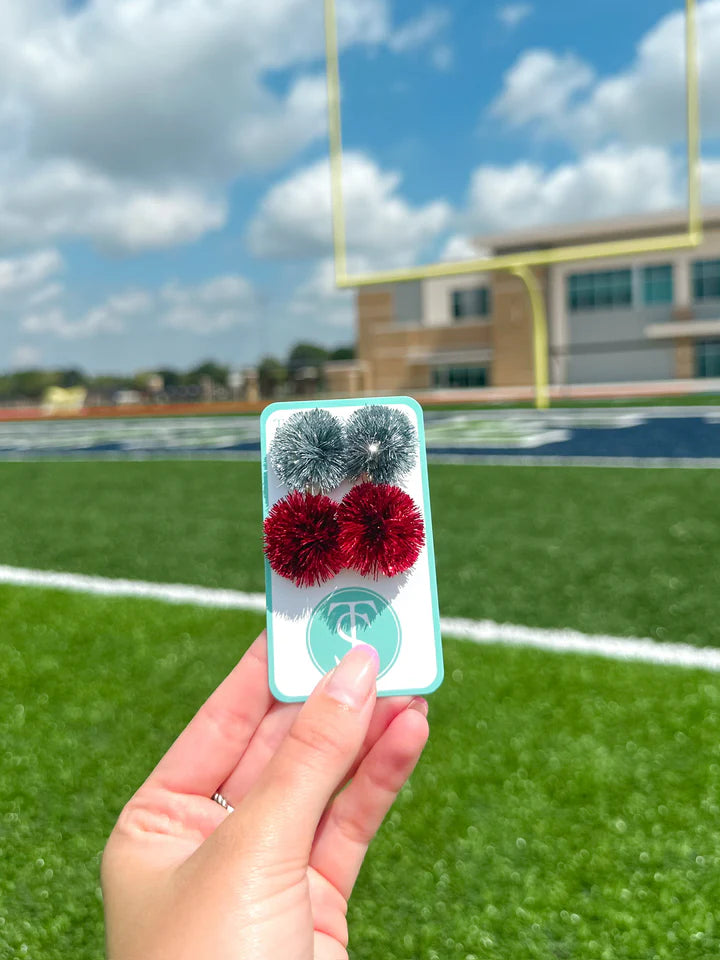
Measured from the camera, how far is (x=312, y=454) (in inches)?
52.5

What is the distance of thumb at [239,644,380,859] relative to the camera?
1.04 m

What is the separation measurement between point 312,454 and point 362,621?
0.98 ft

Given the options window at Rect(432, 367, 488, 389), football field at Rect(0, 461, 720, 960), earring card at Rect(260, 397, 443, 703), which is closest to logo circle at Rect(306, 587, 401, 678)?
earring card at Rect(260, 397, 443, 703)

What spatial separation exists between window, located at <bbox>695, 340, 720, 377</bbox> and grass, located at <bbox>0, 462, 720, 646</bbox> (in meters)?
29.3

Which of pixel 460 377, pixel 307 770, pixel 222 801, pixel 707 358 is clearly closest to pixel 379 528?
pixel 307 770

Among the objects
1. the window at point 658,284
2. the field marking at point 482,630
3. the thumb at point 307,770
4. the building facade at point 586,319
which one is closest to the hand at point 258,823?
the thumb at point 307,770

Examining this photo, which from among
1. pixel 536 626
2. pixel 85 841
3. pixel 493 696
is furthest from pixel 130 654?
pixel 536 626

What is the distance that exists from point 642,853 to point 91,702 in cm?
201

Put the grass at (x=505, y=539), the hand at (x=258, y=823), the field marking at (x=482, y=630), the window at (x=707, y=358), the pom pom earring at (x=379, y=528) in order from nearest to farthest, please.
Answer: the hand at (x=258, y=823) → the pom pom earring at (x=379, y=528) → the field marking at (x=482, y=630) → the grass at (x=505, y=539) → the window at (x=707, y=358)

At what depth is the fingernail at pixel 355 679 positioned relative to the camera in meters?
1.11

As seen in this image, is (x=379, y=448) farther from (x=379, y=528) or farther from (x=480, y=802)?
(x=480, y=802)

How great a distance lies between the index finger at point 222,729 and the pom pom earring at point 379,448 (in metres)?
0.34

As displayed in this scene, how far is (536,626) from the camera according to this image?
147 inches

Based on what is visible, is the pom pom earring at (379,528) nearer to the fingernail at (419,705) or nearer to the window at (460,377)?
the fingernail at (419,705)
